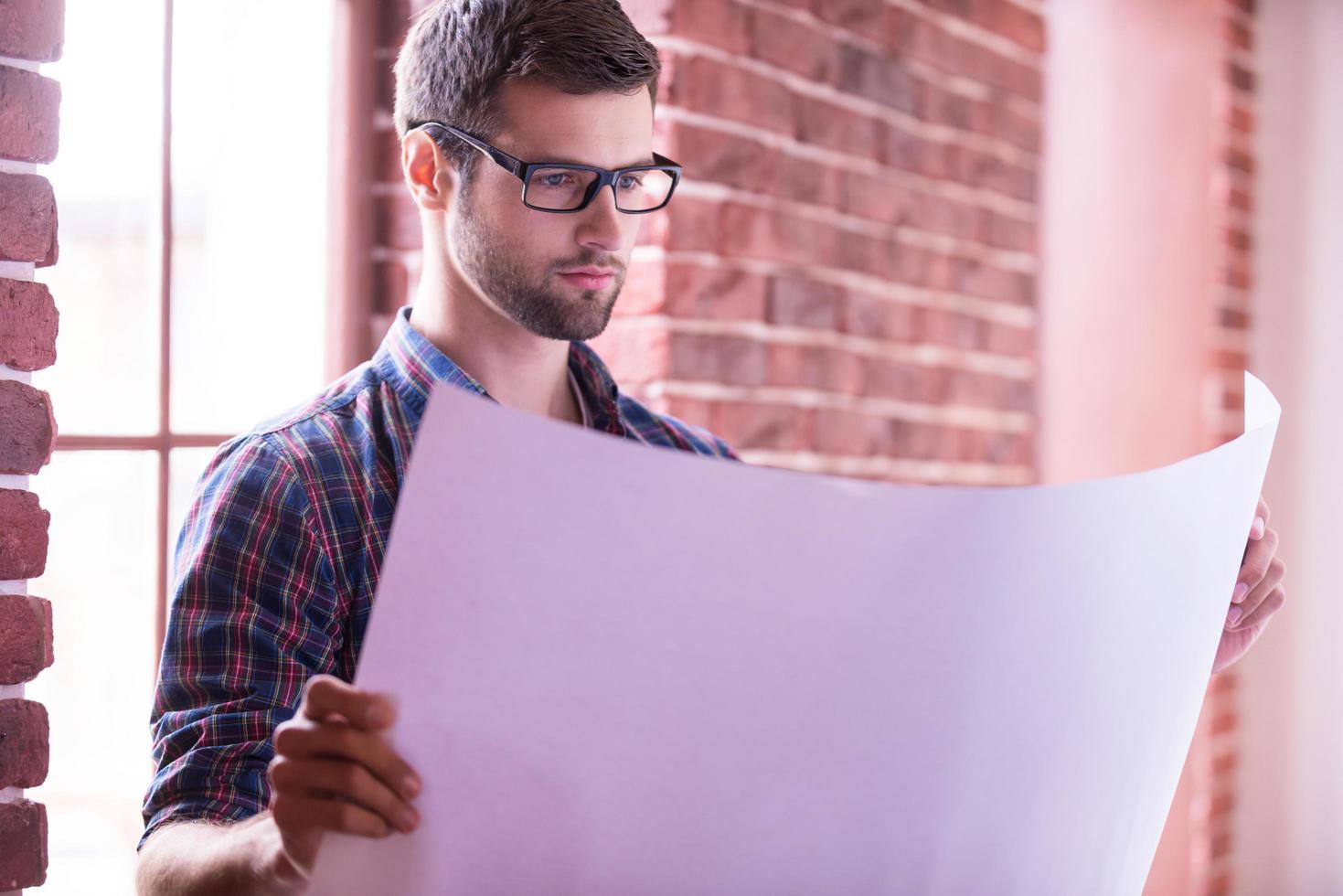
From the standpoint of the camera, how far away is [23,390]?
90 centimetres

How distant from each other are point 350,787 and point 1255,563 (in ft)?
1.85

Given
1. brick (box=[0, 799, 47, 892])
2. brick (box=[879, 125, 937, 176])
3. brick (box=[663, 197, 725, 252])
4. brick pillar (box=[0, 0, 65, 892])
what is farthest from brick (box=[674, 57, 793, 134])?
brick (box=[0, 799, 47, 892])

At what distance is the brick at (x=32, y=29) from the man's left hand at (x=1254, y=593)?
2.82ft

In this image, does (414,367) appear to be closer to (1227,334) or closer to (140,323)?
(140,323)

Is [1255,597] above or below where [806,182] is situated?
below

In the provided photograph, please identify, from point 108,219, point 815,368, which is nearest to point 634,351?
point 815,368

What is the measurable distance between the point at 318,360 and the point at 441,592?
3.48ft

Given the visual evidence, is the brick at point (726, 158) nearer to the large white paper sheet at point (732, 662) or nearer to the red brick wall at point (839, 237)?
the red brick wall at point (839, 237)

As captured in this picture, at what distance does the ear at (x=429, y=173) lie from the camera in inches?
38.3

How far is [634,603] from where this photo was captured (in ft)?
1.57

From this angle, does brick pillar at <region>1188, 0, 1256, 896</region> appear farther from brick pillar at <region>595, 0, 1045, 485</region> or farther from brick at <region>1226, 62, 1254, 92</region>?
brick pillar at <region>595, 0, 1045, 485</region>

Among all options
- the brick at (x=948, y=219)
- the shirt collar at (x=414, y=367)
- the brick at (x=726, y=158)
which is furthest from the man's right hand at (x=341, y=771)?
the brick at (x=948, y=219)

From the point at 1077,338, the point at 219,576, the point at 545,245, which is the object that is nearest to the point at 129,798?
the point at 219,576

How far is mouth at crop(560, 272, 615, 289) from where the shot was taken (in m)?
0.92
